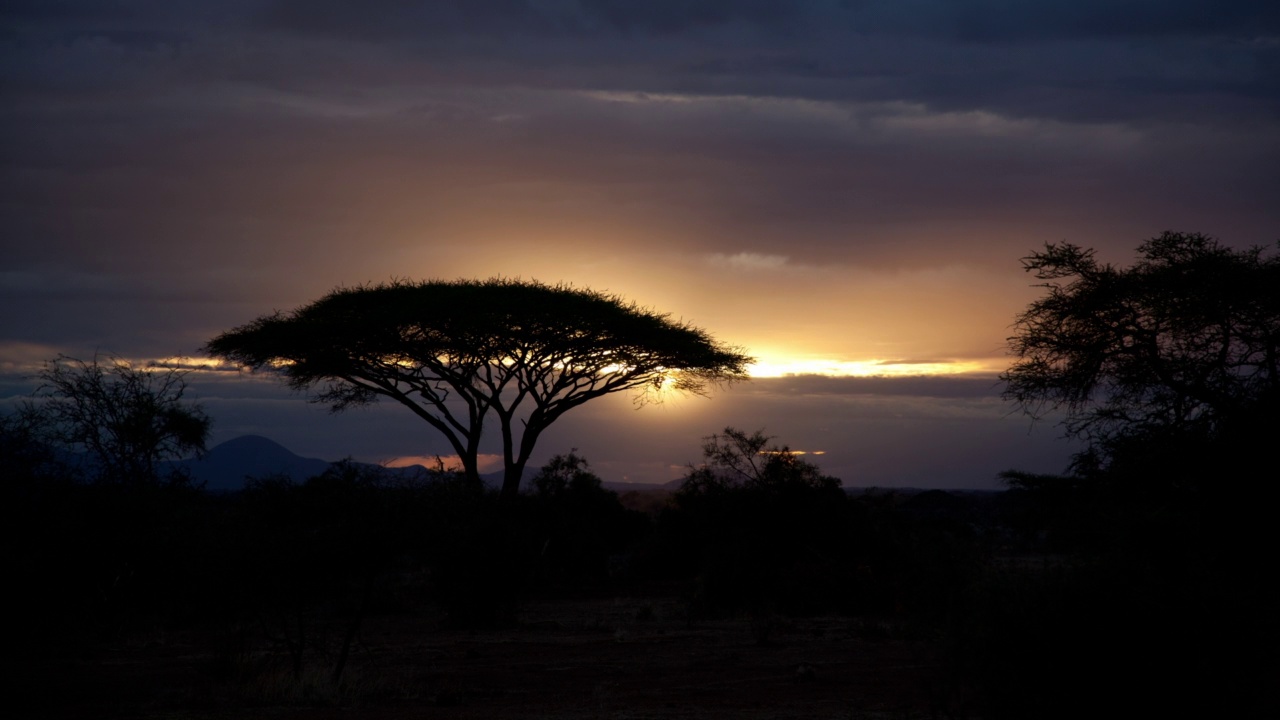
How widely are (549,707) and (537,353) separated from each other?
20918 mm

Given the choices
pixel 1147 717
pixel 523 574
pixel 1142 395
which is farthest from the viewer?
pixel 523 574

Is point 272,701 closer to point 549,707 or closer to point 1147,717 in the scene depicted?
point 549,707

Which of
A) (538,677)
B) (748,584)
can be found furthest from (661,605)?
(538,677)

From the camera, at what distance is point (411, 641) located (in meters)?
21.0

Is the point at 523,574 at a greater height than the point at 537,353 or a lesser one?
lesser

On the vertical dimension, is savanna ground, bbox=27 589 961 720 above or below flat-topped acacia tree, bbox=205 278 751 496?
below

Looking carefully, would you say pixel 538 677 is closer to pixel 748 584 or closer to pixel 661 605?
pixel 748 584

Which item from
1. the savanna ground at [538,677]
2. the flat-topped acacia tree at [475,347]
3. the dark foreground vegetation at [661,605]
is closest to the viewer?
the dark foreground vegetation at [661,605]

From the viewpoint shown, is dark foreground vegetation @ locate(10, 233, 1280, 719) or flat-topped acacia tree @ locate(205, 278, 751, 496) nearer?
dark foreground vegetation @ locate(10, 233, 1280, 719)

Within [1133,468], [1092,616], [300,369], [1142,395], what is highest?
[300,369]

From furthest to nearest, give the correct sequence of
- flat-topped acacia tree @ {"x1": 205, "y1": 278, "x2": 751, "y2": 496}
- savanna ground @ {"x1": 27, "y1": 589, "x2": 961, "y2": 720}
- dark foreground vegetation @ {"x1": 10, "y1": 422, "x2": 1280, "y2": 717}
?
flat-topped acacia tree @ {"x1": 205, "y1": 278, "x2": 751, "y2": 496}, savanna ground @ {"x1": 27, "y1": 589, "x2": 961, "y2": 720}, dark foreground vegetation @ {"x1": 10, "y1": 422, "x2": 1280, "y2": 717}

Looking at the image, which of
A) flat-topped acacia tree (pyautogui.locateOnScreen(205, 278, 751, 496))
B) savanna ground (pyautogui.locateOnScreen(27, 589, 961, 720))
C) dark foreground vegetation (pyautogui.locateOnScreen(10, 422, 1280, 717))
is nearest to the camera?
dark foreground vegetation (pyautogui.locateOnScreen(10, 422, 1280, 717))

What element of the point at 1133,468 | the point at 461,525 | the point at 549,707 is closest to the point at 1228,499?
the point at 1133,468

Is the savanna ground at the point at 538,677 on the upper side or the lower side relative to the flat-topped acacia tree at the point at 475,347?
lower
